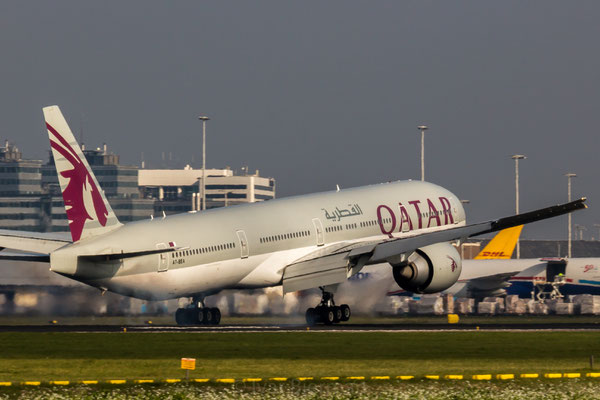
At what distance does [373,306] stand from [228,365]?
27097 mm

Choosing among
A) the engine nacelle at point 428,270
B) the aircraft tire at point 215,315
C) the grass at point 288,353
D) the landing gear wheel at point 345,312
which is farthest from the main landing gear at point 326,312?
the grass at point 288,353

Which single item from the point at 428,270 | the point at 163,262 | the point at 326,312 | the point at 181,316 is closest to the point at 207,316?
the point at 181,316

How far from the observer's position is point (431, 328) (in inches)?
2275

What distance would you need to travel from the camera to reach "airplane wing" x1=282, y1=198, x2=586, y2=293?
60531 millimetres

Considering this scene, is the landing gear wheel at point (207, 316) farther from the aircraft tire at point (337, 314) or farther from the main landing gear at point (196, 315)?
the aircraft tire at point (337, 314)

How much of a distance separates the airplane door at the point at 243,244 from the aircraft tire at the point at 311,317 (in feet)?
16.5

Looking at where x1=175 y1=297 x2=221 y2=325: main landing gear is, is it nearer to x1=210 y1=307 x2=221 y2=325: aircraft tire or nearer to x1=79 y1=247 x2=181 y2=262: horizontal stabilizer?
x1=210 y1=307 x2=221 y2=325: aircraft tire

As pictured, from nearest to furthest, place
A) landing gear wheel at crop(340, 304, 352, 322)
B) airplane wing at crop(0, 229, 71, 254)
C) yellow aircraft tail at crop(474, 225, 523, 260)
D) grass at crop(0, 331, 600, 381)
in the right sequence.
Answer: grass at crop(0, 331, 600, 381), airplane wing at crop(0, 229, 71, 254), landing gear wheel at crop(340, 304, 352, 322), yellow aircraft tail at crop(474, 225, 523, 260)

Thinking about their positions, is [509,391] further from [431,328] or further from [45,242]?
[45,242]

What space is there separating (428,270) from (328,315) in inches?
211

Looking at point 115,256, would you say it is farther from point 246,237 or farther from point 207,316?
point 207,316

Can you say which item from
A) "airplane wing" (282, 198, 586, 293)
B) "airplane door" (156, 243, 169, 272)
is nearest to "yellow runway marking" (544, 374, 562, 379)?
"airplane door" (156, 243, 169, 272)

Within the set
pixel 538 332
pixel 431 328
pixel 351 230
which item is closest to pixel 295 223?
pixel 351 230

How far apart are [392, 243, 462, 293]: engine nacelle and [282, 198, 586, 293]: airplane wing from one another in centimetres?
130
